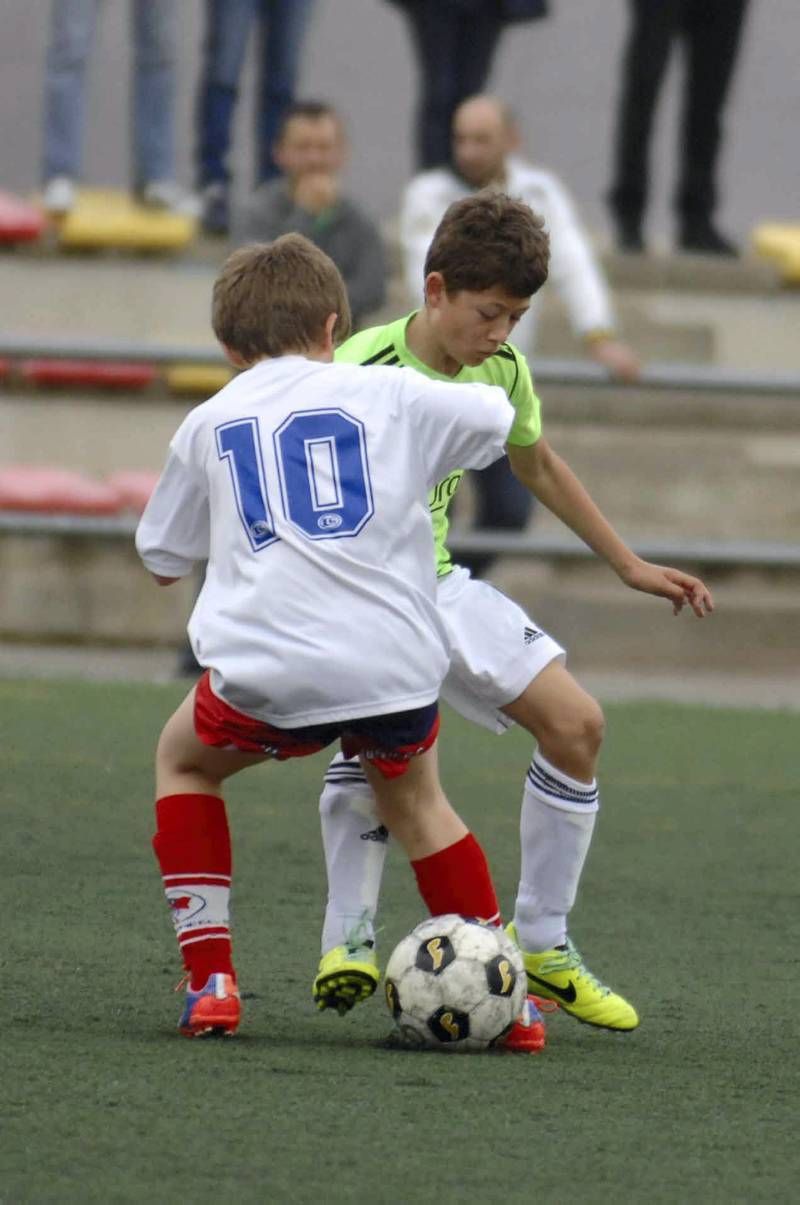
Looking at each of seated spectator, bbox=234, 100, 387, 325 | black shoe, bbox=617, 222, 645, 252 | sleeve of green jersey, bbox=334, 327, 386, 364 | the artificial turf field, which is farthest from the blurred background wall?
sleeve of green jersey, bbox=334, 327, 386, 364

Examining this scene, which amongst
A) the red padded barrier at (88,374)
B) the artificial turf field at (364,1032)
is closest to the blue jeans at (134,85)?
the red padded barrier at (88,374)

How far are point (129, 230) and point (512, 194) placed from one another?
10.5ft

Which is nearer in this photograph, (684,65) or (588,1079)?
(588,1079)

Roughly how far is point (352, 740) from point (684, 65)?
23.3 ft

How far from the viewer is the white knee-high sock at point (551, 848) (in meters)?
4.12

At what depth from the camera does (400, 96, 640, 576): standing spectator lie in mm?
7938

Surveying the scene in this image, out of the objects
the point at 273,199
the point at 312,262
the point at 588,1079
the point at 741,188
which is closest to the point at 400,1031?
the point at 588,1079

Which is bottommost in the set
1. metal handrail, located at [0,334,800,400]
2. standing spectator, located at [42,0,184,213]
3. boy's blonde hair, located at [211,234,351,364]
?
metal handrail, located at [0,334,800,400]

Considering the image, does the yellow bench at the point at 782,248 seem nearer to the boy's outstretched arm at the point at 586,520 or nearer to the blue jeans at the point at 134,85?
the blue jeans at the point at 134,85

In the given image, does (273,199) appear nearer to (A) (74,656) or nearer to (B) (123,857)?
(A) (74,656)

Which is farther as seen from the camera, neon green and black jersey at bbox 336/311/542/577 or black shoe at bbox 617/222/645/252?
black shoe at bbox 617/222/645/252

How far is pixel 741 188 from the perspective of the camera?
1223cm

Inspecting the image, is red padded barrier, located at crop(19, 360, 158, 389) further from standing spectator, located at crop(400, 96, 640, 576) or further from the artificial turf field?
the artificial turf field

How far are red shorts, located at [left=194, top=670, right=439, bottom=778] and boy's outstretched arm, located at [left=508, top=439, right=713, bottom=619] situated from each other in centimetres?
48
